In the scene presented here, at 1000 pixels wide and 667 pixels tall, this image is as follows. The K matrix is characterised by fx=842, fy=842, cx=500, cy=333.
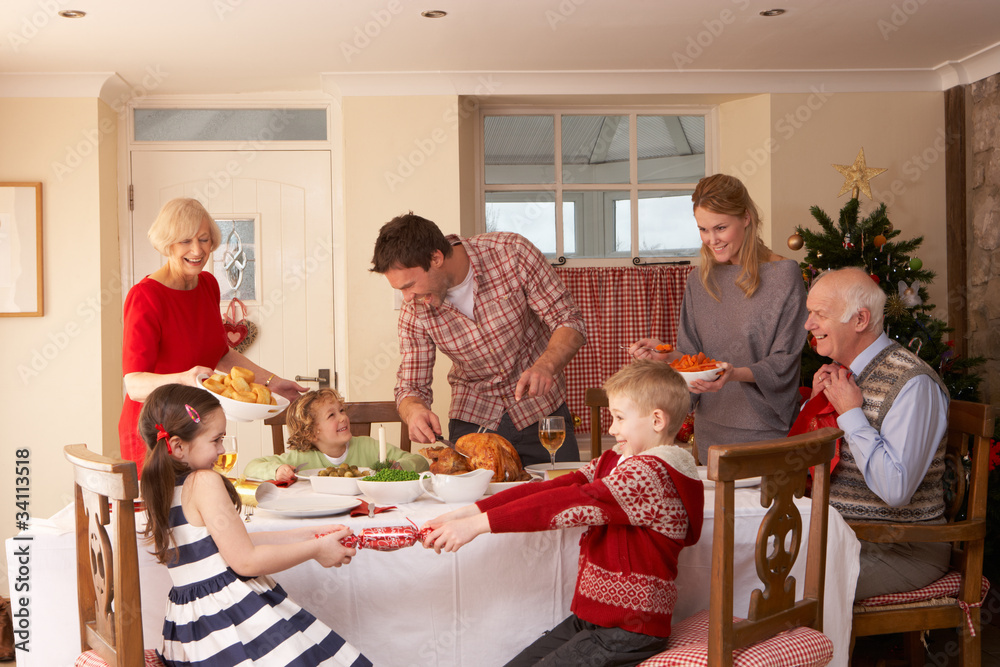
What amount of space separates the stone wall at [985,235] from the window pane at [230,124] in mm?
3268

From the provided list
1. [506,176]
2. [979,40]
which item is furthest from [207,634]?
[979,40]

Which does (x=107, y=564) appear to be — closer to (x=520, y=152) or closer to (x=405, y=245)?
(x=405, y=245)

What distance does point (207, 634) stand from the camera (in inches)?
62.5

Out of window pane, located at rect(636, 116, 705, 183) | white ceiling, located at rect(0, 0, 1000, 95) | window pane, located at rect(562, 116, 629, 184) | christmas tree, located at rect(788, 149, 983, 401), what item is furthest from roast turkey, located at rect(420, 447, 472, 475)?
window pane, located at rect(636, 116, 705, 183)

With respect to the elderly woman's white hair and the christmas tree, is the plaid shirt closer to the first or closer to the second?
the elderly woman's white hair

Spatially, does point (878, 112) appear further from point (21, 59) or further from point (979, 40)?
point (21, 59)

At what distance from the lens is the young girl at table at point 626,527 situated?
1.62 metres

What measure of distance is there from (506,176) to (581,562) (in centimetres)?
307

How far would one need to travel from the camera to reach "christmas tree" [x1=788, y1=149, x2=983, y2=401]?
3500mm

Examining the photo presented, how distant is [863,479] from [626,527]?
2.48 ft

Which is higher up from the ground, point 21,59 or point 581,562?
point 21,59

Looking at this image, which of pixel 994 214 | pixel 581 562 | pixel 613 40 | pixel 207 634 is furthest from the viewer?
pixel 994 214

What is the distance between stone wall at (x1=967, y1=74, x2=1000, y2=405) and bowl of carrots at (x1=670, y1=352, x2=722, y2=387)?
249 cm

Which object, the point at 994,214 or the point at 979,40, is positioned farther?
the point at 994,214
